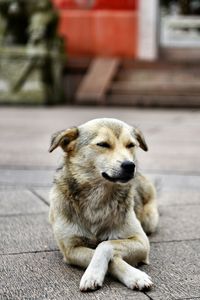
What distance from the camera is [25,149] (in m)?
11.1

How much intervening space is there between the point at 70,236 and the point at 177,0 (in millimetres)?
19823

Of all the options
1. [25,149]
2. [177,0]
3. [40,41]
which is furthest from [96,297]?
[177,0]

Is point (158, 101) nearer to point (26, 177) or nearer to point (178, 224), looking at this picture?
point (26, 177)

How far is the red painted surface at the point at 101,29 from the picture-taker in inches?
840

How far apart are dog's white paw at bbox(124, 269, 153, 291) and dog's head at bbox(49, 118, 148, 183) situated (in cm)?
63

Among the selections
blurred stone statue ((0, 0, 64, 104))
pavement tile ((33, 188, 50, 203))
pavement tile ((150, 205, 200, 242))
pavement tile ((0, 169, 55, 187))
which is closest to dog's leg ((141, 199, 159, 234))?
pavement tile ((150, 205, 200, 242))

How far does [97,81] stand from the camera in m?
19.3

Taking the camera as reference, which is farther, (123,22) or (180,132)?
(123,22)

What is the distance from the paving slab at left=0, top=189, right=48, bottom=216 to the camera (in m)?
6.57

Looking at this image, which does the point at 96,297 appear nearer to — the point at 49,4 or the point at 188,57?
the point at 49,4

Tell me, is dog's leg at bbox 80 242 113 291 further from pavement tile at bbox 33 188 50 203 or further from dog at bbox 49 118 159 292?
pavement tile at bbox 33 188 50 203

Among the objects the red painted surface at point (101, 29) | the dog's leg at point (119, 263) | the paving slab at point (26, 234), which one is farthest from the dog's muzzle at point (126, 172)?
the red painted surface at point (101, 29)

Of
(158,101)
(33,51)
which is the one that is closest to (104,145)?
(158,101)

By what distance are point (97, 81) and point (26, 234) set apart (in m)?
13.8
